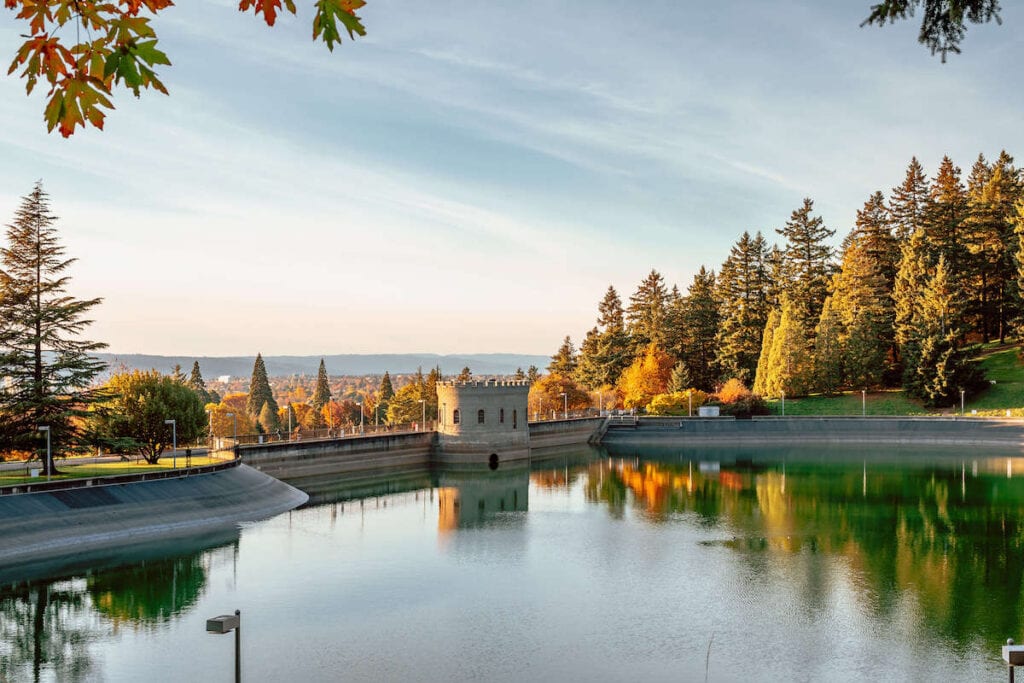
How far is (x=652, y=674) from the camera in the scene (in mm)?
21922

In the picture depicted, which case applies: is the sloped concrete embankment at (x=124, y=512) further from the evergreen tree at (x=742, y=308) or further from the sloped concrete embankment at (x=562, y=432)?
the evergreen tree at (x=742, y=308)

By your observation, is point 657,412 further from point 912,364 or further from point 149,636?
point 149,636

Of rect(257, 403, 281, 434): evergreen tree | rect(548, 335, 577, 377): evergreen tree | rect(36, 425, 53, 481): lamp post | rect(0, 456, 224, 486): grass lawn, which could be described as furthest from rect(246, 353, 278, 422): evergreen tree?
rect(36, 425, 53, 481): lamp post

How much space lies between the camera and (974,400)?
8681cm

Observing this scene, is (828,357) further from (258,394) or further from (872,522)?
(258,394)

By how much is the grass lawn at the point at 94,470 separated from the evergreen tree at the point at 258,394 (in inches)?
3317

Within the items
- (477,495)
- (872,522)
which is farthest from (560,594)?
(477,495)

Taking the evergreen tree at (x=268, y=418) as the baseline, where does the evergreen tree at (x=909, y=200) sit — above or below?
above

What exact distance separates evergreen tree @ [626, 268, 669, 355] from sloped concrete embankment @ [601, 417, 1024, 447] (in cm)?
2475

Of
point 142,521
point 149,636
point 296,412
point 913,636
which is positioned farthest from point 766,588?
point 296,412

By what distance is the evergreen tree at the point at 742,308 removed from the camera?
10644cm

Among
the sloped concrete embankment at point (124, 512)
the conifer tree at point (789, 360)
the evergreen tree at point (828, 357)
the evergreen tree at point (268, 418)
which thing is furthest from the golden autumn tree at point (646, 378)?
the sloped concrete embankment at point (124, 512)

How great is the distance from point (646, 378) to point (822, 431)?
82.5ft

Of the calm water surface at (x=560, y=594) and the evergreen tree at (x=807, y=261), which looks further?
the evergreen tree at (x=807, y=261)
